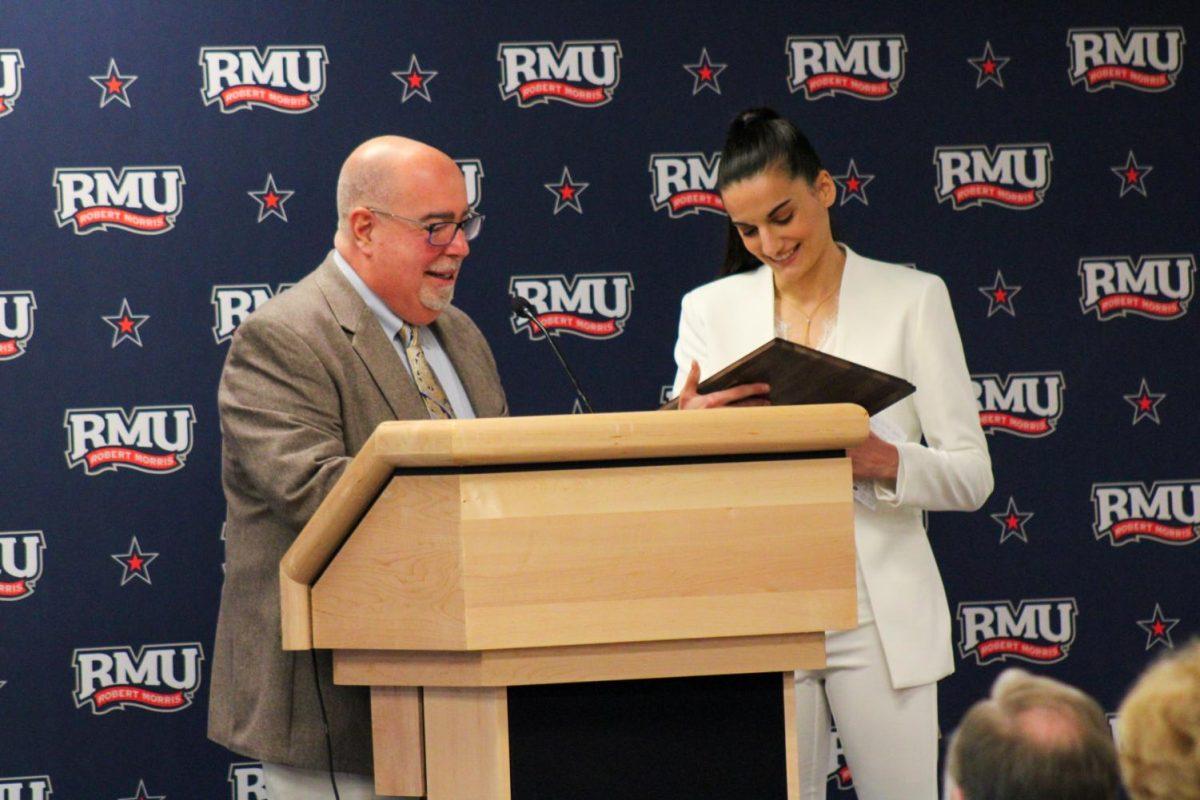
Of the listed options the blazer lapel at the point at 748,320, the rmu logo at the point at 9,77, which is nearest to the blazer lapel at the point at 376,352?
the blazer lapel at the point at 748,320

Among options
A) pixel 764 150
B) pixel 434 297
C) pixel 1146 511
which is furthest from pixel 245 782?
pixel 1146 511

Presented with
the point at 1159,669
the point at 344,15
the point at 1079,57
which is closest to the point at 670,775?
the point at 1159,669

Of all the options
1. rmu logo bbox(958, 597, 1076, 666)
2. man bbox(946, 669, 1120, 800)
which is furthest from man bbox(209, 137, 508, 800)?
rmu logo bbox(958, 597, 1076, 666)

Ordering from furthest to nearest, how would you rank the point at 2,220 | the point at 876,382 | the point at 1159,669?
the point at 2,220 < the point at 876,382 < the point at 1159,669

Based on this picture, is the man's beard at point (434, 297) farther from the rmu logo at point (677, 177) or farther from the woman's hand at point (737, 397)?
the rmu logo at point (677, 177)

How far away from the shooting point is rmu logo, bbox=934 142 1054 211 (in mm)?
3965

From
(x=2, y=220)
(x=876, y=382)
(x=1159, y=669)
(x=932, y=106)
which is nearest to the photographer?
(x=1159, y=669)

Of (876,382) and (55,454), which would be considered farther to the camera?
(55,454)

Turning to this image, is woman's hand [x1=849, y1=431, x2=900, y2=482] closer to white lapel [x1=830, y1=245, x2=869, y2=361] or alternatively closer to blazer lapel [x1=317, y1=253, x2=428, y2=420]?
white lapel [x1=830, y1=245, x2=869, y2=361]

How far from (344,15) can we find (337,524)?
Answer: 233 centimetres

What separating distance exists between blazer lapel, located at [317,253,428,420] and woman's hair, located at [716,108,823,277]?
31.1 inches

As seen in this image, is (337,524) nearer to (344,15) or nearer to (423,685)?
(423,685)

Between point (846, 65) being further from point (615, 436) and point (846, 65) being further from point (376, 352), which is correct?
point (615, 436)

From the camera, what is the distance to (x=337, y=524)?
5.83 feet
